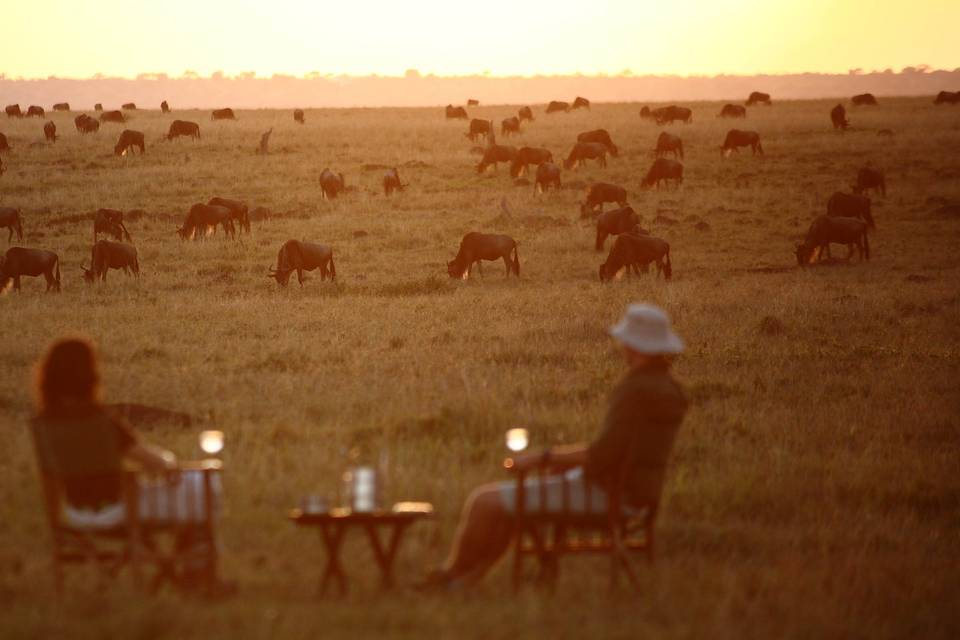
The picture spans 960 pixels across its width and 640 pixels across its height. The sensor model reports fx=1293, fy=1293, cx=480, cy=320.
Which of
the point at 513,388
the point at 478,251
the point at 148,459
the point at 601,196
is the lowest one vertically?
the point at 513,388

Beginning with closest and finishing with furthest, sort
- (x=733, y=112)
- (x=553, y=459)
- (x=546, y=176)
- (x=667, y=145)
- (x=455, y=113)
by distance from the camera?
(x=553, y=459), (x=546, y=176), (x=667, y=145), (x=733, y=112), (x=455, y=113)

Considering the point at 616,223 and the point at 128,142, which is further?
the point at 128,142

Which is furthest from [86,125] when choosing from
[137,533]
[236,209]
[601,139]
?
[137,533]

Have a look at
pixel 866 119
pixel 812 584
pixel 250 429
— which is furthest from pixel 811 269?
pixel 866 119

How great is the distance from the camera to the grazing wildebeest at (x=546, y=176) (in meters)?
36.6

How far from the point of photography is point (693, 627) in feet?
20.0

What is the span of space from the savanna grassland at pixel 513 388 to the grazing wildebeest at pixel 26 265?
21.3 inches

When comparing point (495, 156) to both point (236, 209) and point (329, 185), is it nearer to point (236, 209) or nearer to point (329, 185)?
point (329, 185)

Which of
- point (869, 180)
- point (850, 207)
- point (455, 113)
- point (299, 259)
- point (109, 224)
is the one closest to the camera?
point (299, 259)

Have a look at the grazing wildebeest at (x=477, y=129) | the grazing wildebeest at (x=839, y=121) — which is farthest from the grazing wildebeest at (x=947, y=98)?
the grazing wildebeest at (x=477, y=129)

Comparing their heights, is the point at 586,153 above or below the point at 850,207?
above

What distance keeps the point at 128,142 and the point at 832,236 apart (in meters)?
24.6

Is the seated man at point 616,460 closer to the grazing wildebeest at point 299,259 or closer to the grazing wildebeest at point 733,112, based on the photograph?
the grazing wildebeest at point 299,259

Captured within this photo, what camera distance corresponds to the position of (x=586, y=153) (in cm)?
4131
